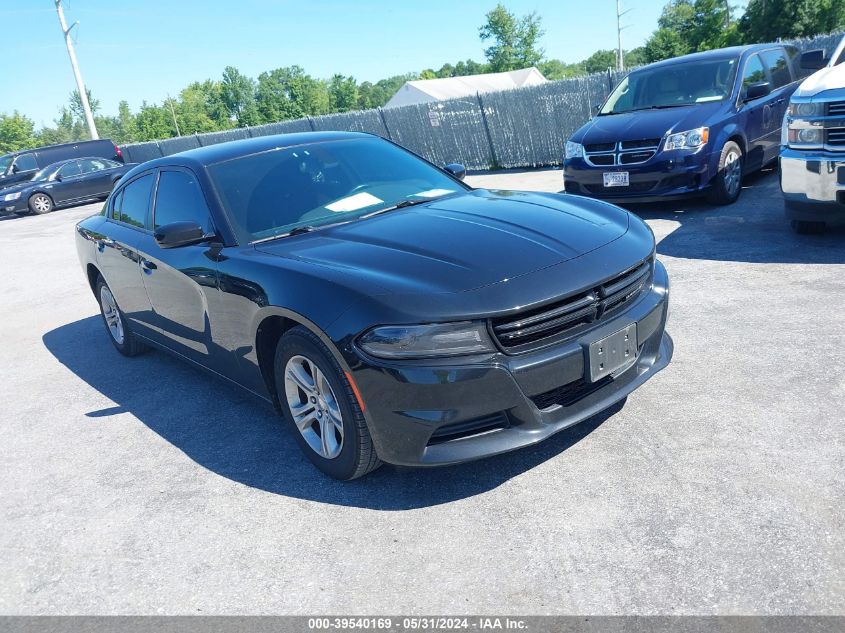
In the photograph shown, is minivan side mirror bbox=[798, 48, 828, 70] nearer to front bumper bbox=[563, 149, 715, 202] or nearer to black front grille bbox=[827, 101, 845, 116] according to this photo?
front bumper bbox=[563, 149, 715, 202]

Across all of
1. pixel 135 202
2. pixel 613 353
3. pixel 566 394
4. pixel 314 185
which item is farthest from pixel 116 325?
pixel 613 353

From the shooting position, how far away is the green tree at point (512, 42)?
99500 millimetres

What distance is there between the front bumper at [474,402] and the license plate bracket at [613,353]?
0.03m

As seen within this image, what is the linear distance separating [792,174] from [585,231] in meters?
3.58

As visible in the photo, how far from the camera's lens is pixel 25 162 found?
2302cm

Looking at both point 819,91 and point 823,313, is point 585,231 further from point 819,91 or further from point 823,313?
point 819,91

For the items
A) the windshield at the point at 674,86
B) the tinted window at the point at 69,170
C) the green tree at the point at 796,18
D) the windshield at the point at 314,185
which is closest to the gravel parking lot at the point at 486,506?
the windshield at the point at 314,185

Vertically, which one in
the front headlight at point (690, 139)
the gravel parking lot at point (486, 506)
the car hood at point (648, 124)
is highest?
the car hood at point (648, 124)

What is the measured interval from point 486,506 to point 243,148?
107 inches

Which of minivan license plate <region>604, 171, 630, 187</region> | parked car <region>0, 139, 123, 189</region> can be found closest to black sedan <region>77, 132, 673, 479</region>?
minivan license plate <region>604, 171, 630, 187</region>

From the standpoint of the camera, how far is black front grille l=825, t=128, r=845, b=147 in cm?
569

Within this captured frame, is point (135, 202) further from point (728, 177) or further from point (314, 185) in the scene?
point (728, 177)

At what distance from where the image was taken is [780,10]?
49.2 meters

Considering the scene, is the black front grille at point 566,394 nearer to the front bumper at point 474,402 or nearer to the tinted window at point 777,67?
the front bumper at point 474,402
